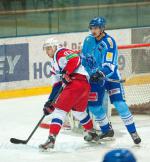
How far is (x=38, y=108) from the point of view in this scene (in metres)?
6.13

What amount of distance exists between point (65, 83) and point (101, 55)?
371 mm

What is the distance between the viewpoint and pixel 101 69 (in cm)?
419

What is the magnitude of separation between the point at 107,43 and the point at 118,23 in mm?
4217

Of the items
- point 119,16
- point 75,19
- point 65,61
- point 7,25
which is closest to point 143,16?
point 119,16

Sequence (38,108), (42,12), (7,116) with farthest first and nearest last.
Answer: (42,12)
(38,108)
(7,116)

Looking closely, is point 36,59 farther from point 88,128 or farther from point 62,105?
point 62,105

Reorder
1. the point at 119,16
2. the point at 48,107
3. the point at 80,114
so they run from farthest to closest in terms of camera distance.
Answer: the point at 119,16
the point at 80,114
the point at 48,107

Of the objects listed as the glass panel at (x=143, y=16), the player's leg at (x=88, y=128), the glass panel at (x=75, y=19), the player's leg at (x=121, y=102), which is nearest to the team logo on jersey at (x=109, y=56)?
the player's leg at (x=121, y=102)

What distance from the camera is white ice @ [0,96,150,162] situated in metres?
4.04

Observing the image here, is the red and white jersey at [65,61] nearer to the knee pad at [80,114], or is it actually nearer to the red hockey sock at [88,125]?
the knee pad at [80,114]

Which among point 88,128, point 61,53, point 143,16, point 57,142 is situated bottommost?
point 57,142

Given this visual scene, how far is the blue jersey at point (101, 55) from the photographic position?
417 cm

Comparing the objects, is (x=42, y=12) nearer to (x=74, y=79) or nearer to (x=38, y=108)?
(x=38, y=108)

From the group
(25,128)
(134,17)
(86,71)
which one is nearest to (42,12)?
(134,17)
